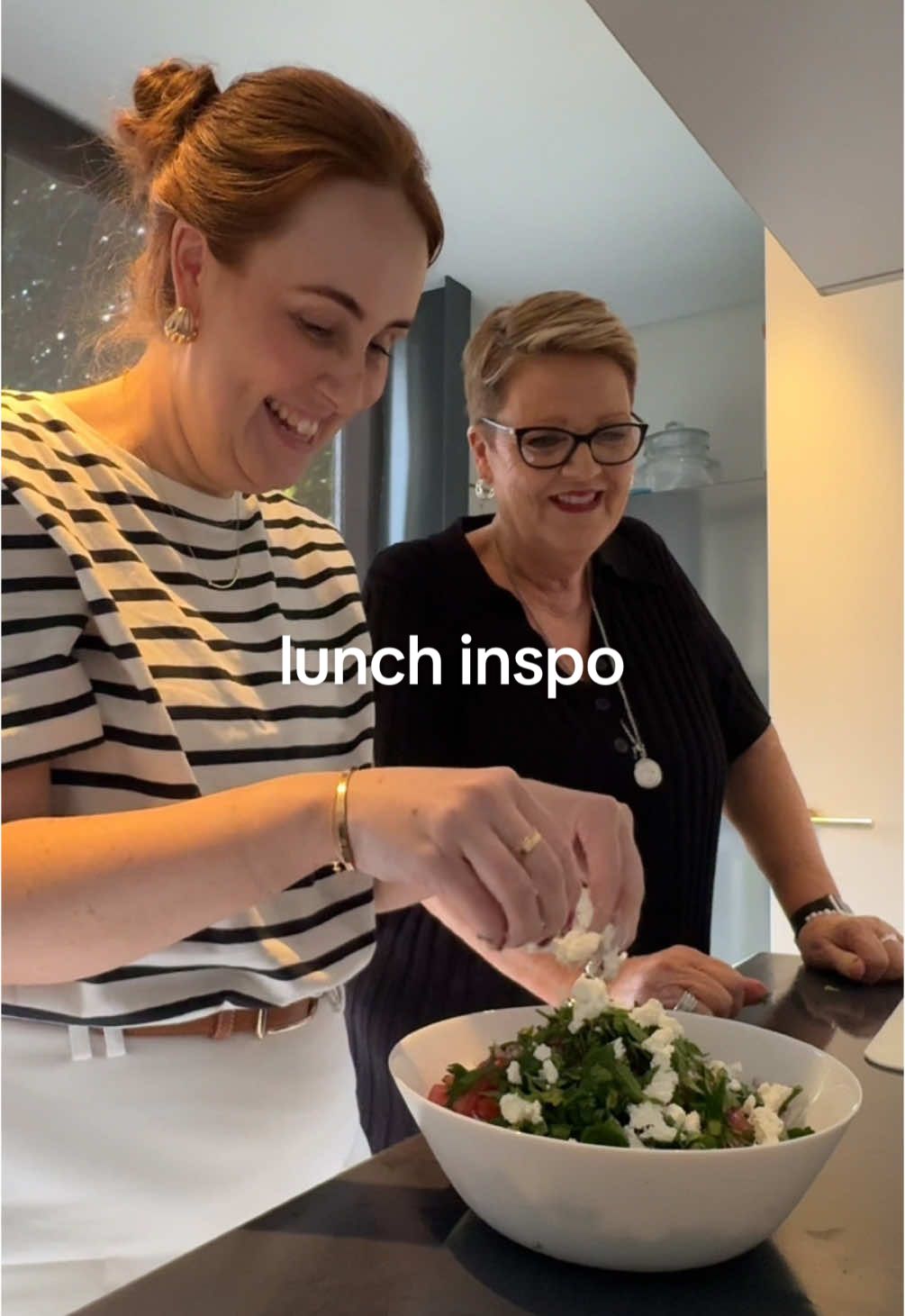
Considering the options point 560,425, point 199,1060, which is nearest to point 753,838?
point 560,425

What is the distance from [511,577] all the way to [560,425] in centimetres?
19

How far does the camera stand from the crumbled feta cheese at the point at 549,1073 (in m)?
0.57

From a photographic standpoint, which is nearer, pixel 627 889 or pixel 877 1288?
pixel 877 1288

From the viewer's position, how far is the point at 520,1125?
0.54 m

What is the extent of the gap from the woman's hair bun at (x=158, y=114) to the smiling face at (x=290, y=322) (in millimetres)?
110

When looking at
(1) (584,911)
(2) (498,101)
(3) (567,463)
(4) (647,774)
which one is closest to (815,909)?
(4) (647,774)

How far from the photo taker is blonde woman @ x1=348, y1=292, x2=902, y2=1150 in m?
1.22

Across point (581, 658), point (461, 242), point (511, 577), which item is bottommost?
point (581, 658)

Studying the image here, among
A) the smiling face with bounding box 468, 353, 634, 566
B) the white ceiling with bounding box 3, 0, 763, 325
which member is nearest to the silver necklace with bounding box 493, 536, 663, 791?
the smiling face with bounding box 468, 353, 634, 566

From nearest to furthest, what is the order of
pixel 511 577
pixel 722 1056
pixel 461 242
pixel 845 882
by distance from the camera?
1. pixel 722 1056
2. pixel 511 577
3. pixel 845 882
4. pixel 461 242

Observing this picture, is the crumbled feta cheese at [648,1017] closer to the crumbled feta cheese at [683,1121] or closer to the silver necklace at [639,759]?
the crumbled feta cheese at [683,1121]

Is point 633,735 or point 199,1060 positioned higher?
point 633,735

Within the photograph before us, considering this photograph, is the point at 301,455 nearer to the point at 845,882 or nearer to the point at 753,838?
the point at 753,838
